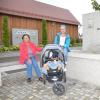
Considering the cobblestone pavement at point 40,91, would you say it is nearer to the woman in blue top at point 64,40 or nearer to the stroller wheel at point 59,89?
the stroller wheel at point 59,89

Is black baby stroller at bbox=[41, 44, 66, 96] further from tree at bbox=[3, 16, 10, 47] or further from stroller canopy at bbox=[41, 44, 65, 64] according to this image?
tree at bbox=[3, 16, 10, 47]

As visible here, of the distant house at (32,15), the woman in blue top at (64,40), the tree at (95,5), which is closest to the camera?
the woman in blue top at (64,40)

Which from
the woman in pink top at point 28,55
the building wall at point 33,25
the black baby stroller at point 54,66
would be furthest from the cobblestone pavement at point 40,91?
the building wall at point 33,25

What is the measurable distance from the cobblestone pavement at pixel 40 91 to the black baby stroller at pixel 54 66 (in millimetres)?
261

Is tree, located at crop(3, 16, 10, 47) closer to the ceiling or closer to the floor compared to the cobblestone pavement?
closer to the ceiling

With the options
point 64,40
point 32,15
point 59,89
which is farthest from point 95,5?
point 59,89

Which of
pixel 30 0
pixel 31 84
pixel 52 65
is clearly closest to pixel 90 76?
pixel 52 65

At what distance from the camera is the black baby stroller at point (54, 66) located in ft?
16.6

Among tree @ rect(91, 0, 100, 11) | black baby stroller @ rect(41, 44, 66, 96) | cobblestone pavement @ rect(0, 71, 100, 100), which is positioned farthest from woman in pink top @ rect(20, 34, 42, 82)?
tree @ rect(91, 0, 100, 11)

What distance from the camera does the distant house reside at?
72.4 ft

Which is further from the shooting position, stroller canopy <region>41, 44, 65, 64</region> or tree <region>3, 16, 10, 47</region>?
tree <region>3, 16, 10, 47</region>

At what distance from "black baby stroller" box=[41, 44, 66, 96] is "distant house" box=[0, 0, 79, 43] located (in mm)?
16228

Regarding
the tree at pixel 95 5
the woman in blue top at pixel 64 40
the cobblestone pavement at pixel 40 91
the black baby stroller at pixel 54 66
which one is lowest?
the cobblestone pavement at pixel 40 91

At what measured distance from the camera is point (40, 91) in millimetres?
5445
